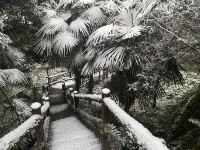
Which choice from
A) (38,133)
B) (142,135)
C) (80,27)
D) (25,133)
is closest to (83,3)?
(80,27)

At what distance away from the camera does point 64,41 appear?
1051cm

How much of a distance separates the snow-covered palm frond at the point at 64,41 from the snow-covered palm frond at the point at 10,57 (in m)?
1.71

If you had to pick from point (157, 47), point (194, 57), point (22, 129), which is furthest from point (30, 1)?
point (22, 129)

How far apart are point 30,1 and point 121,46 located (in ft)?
13.3

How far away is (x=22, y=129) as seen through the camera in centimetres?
392

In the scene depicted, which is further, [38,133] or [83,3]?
[83,3]

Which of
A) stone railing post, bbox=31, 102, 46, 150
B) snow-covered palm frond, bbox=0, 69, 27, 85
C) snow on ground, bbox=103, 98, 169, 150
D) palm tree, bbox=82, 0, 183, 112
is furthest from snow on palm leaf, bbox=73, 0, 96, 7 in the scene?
snow on ground, bbox=103, 98, 169, 150

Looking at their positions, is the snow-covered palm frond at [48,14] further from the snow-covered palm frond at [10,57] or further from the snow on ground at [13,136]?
the snow on ground at [13,136]

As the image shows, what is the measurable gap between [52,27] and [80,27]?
121cm

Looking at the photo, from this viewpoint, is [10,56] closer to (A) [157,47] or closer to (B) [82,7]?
(B) [82,7]

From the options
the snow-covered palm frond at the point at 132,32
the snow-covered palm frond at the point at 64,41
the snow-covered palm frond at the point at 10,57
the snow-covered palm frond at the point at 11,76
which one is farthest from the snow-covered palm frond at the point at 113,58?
the snow-covered palm frond at the point at 10,57

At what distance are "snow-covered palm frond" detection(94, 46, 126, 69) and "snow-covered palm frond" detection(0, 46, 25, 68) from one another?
2884 mm

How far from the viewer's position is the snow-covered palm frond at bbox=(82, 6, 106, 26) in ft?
34.3

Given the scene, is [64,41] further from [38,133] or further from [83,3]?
[38,133]
